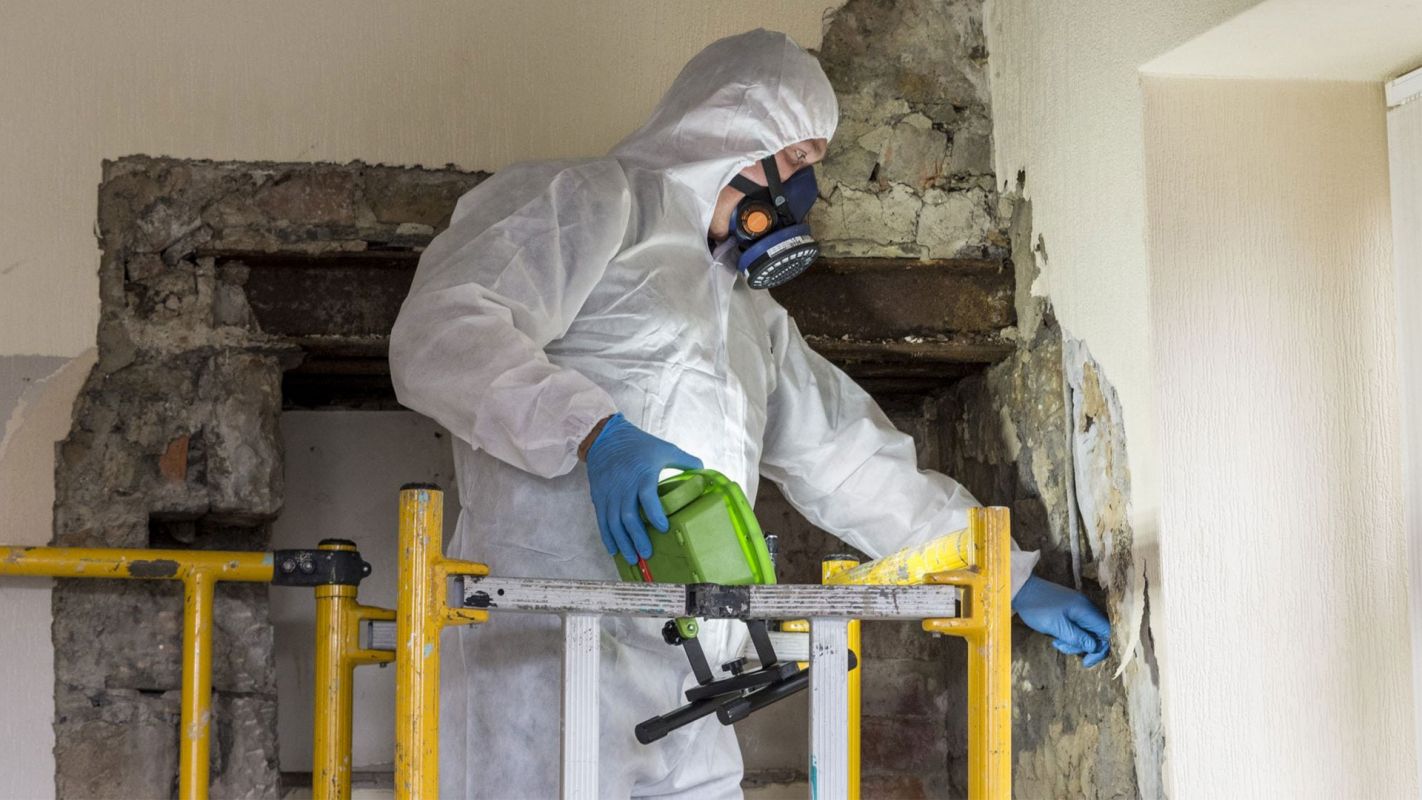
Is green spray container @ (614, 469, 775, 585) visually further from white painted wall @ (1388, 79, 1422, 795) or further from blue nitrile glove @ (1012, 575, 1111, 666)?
white painted wall @ (1388, 79, 1422, 795)

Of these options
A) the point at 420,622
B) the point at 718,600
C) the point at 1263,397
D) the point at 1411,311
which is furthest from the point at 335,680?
the point at 1411,311

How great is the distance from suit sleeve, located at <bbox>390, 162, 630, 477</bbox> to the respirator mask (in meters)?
0.17

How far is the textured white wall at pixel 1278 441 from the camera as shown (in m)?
1.74

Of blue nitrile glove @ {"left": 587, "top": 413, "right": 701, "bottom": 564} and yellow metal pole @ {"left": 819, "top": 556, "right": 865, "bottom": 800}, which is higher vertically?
blue nitrile glove @ {"left": 587, "top": 413, "right": 701, "bottom": 564}

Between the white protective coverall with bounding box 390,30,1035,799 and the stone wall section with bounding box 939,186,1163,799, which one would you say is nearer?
the white protective coverall with bounding box 390,30,1035,799

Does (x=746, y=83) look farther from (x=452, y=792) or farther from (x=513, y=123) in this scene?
(x=452, y=792)

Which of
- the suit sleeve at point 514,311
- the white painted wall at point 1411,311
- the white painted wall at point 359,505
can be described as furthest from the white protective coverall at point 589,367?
the white painted wall at point 359,505

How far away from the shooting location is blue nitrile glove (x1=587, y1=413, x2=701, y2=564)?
1528mm

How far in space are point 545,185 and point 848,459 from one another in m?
0.65

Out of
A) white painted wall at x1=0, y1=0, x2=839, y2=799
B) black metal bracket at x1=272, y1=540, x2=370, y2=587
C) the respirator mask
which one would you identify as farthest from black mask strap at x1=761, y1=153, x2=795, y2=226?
black metal bracket at x1=272, y1=540, x2=370, y2=587

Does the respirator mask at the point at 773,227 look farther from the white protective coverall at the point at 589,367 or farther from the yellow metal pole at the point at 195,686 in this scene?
the yellow metal pole at the point at 195,686

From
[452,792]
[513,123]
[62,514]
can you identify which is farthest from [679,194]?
[62,514]

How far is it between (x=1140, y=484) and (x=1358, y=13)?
62 cm

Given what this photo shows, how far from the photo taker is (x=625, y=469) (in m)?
1.54
